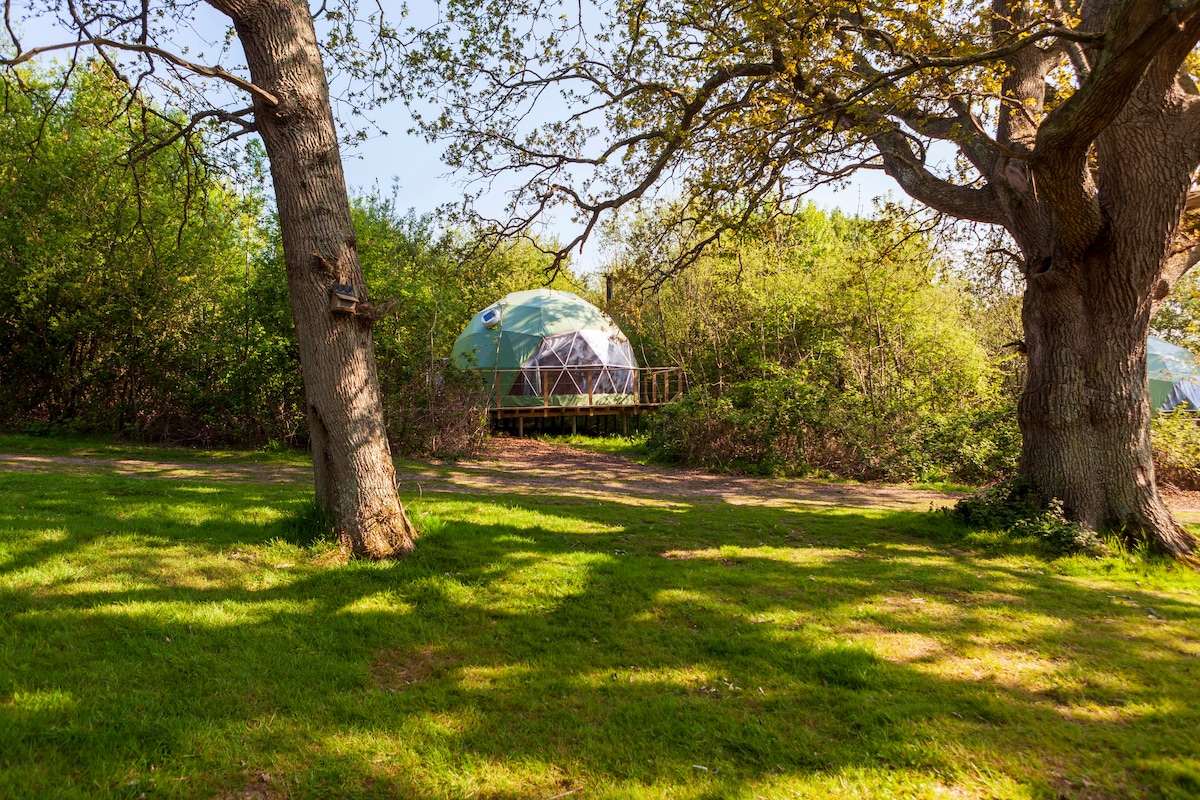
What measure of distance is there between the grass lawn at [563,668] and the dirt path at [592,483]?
332cm

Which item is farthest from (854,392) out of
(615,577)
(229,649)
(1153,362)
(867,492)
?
(229,649)

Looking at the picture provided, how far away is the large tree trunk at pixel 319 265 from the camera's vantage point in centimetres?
501

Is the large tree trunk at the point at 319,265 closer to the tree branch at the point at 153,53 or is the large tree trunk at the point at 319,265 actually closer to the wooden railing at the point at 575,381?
the tree branch at the point at 153,53

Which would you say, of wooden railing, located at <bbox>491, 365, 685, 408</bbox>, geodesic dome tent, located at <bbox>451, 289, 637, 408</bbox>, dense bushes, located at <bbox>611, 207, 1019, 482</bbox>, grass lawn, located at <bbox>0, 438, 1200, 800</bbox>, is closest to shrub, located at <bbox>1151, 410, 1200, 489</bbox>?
dense bushes, located at <bbox>611, 207, 1019, 482</bbox>

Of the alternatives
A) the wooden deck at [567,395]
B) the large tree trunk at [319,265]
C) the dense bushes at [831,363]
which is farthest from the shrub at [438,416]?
the large tree trunk at [319,265]

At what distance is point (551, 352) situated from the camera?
2111cm

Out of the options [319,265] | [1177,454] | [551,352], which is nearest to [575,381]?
[551,352]

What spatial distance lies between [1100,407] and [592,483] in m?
7.09

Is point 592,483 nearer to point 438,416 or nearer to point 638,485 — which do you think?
point 638,485

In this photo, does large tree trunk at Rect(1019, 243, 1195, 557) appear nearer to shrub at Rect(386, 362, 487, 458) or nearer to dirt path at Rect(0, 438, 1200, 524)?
dirt path at Rect(0, 438, 1200, 524)

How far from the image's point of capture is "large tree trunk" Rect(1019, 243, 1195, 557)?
6395mm

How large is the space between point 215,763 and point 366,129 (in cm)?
734

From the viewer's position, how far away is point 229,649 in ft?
11.5

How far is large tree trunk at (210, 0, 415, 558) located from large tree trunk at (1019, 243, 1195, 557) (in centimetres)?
672
